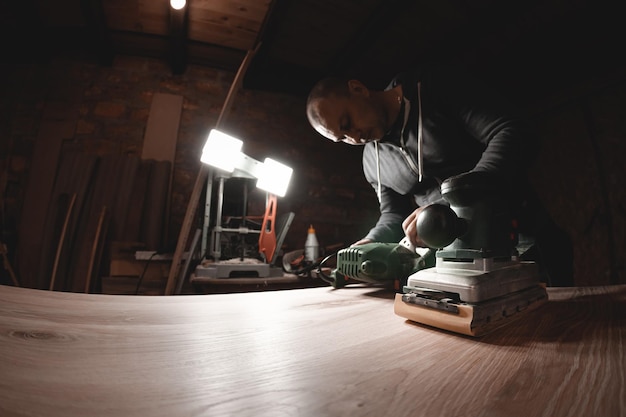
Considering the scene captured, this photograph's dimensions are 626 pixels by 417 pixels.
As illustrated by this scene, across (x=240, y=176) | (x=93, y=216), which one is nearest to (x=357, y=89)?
(x=240, y=176)

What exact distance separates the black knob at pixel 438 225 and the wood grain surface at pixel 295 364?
16cm

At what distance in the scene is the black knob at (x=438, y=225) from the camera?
1.58 feet

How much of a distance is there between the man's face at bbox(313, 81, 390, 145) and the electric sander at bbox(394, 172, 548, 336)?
2.28 feet

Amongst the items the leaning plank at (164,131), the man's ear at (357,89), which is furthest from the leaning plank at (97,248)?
the man's ear at (357,89)

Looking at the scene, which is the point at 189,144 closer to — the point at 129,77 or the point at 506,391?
the point at 129,77

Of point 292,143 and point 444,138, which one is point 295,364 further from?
point 292,143

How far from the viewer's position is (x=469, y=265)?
0.51 meters

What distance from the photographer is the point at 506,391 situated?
258 mm

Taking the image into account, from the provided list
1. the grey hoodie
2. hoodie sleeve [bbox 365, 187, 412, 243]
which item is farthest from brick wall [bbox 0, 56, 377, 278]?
the grey hoodie

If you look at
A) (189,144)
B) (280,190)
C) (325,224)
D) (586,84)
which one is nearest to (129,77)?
(189,144)

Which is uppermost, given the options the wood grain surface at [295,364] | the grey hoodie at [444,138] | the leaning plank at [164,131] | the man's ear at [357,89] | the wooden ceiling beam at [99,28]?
the wooden ceiling beam at [99,28]

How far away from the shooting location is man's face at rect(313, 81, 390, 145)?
1.12 meters

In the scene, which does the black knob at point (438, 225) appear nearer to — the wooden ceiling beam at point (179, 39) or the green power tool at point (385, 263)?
the green power tool at point (385, 263)

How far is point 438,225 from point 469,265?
111mm
